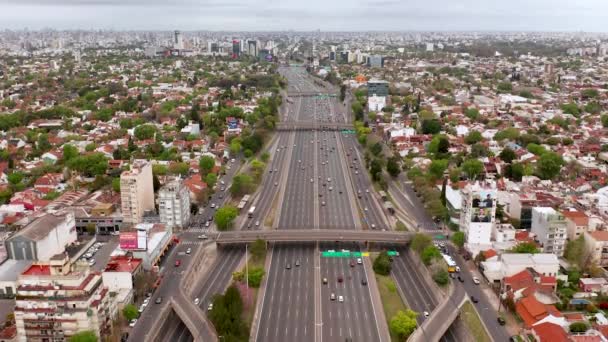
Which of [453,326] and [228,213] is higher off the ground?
[228,213]

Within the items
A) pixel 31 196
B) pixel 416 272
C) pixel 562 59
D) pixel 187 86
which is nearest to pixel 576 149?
pixel 416 272

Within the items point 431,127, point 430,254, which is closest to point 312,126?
point 431,127

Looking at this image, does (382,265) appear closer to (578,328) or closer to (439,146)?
(578,328)

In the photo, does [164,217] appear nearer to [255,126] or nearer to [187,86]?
[255,126]

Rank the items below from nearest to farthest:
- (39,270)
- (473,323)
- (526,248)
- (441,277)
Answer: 1. (39,270)
2. (473,323)
3. (441,277)
4. (526,248)

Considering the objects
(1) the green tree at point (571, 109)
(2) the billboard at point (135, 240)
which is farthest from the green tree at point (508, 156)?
(2) the billboard at point (135, 240)

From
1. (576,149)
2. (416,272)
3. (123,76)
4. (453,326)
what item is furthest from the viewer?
(123,76)
